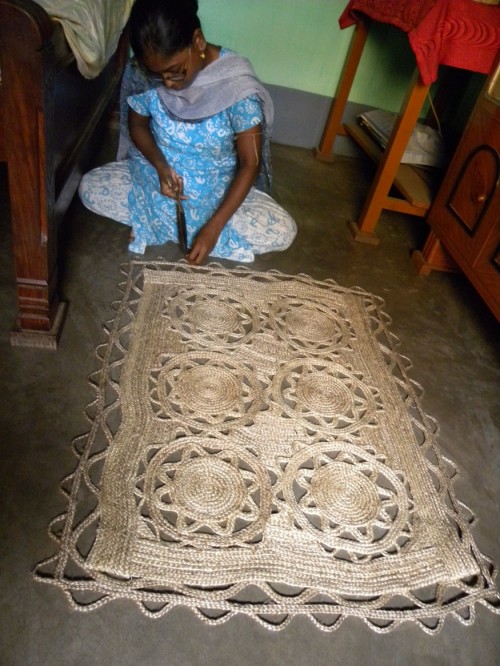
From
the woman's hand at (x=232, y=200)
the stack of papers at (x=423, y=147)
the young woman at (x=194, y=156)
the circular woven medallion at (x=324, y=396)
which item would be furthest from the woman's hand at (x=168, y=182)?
the stack of papers at (x=423, y=147)

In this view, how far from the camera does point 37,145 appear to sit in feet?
2.48

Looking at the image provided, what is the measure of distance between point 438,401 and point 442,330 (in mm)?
286

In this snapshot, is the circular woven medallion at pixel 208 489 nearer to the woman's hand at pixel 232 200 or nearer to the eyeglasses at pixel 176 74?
the woman's hand at pixel 232 200

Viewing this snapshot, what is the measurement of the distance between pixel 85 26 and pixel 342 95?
1416 millimetres

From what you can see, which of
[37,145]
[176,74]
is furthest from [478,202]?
[37,145]

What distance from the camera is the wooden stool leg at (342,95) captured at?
1.91 meters

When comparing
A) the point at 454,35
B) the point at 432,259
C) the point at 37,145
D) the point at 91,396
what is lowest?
the point at 91,396

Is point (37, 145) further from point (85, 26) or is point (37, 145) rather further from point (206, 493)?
point (206, 493)

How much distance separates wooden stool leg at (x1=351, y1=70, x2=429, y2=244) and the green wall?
790mm

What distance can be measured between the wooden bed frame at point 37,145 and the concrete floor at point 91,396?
10cm

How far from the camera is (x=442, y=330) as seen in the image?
129 centimetres

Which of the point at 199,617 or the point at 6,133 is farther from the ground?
the point at 6,133

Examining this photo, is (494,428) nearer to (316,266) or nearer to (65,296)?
(316,266)

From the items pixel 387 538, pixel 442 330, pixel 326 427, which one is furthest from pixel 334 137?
pixel 387 538
